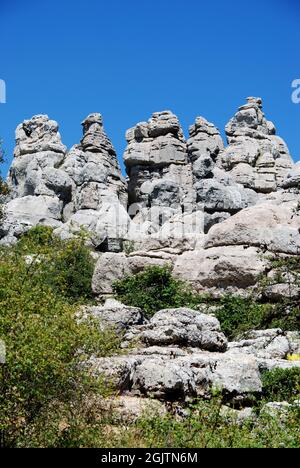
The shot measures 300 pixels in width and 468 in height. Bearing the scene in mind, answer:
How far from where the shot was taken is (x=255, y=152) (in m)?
52.3

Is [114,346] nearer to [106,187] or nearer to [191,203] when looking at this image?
[191,203]

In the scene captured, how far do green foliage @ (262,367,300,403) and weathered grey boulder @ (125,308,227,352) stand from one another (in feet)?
6.06

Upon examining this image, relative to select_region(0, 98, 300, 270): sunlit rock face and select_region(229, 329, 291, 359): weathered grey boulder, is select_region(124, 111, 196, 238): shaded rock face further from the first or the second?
select_region(229, 329, 291, 359): weathered grey boulder

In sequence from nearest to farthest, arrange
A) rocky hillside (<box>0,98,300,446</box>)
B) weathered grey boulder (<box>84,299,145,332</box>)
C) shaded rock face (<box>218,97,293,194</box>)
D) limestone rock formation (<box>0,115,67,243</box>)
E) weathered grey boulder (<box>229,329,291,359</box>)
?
1. rocky hillside (<box>0,98,300,446</box>)
2. weathered grey boulder (<box>229,329,291,359</box>)
3. weathered grey boulder (<box>84,299,145,332</box>)
4. limestone rock formation (<box>0,115,67,243</box>)
5. shaded rock face (<box>218,97,293,194</box>)

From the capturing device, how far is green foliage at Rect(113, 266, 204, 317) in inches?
735

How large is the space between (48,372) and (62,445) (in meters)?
0.81

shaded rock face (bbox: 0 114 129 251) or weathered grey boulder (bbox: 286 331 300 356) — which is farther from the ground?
shaded rock face (bbox: 0 114 129 251)

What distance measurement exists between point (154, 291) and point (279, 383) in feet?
28.7

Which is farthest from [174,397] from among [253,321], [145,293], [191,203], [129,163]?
[129,163]

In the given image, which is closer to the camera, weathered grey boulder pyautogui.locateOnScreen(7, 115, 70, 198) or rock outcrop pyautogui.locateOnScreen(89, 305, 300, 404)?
rock outcrop pyautogui.locateOnScreen(89, 305, 300, 404)

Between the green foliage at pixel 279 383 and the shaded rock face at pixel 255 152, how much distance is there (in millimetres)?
36777

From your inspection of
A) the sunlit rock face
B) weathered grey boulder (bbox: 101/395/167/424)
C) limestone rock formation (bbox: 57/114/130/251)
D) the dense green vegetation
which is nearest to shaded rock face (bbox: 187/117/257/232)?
the sunlit rock face

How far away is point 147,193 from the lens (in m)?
47.1
